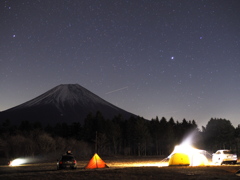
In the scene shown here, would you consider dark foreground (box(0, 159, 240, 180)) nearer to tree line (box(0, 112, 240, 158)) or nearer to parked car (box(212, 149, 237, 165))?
parked car (box(212, 149, 237, 165))

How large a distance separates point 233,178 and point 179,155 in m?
11.1

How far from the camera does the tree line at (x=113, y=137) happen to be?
184 feet

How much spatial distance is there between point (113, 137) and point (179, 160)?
163ft

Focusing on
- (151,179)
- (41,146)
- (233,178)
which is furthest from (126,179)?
(41,146)

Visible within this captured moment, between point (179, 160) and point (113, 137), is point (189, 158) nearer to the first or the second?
point (179, 160)

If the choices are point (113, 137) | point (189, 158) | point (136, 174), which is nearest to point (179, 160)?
point (189, 158)

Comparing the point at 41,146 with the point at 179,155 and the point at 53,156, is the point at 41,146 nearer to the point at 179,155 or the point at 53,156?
the point at 53,156

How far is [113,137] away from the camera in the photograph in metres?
75.6

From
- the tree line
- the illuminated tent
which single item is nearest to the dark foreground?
the illuminated tent

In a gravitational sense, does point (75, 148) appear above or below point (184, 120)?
below

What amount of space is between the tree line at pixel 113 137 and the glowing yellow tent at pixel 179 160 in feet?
110

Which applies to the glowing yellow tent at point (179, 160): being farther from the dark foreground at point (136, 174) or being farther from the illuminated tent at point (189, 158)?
the dark foreground at point (136, 174)

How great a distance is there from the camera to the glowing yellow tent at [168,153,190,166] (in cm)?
2665

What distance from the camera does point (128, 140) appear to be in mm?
84250
